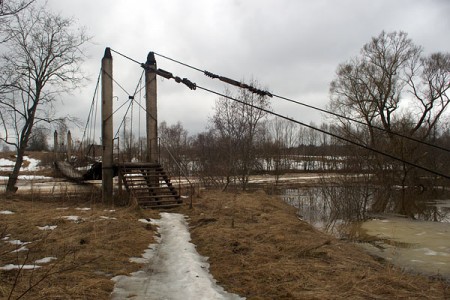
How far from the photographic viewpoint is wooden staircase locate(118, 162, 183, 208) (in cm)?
1466

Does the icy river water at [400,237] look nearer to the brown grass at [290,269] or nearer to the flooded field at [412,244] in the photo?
the flooded field at [412,244]

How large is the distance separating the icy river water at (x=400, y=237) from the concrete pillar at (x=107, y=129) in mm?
8889

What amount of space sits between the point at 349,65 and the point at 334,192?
21.5 metres

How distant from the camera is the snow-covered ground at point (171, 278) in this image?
5.68 metres

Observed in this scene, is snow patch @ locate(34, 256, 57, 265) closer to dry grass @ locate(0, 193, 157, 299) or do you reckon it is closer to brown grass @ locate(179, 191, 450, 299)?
dry grass @ locate(0, 193, 157, 299)

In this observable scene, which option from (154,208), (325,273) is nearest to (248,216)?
(154,208)

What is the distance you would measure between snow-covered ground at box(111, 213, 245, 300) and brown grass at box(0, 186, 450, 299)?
22 cm

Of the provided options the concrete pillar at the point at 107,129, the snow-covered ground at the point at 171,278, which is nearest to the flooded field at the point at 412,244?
the snow-covered ground at the point at 171,278

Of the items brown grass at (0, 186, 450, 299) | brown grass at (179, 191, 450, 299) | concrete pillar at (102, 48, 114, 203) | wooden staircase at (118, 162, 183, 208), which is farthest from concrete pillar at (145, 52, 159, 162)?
brown grass at (179, 191, 450, 299)

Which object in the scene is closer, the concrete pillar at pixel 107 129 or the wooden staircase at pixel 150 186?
the wooden staircase at pixel 150 186

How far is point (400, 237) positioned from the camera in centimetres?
1353

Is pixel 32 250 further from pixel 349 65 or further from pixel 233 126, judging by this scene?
pixel 349 65


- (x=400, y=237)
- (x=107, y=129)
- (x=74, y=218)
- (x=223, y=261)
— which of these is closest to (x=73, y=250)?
(x=223, y=261)

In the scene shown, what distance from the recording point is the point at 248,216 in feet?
43.4
